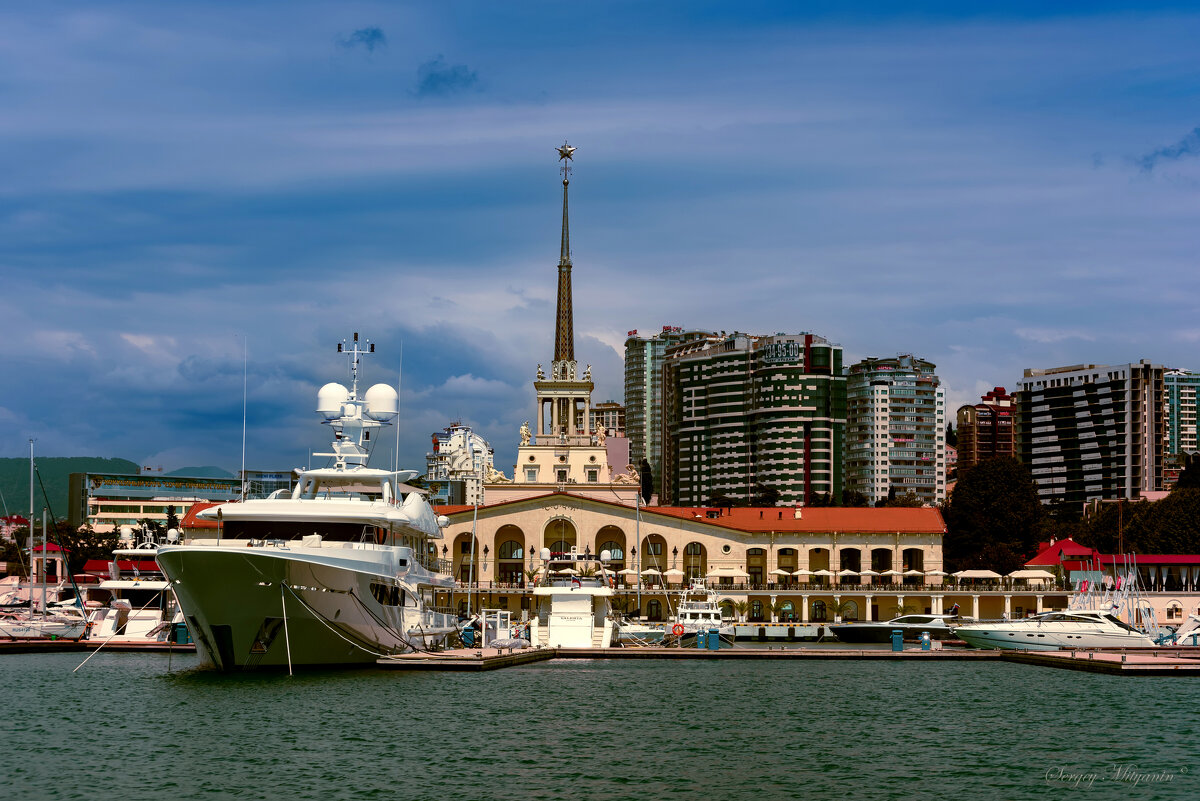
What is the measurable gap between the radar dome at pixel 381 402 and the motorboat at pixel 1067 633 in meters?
32.1

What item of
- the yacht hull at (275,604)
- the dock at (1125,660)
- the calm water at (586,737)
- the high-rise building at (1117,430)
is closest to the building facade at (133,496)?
the yacht hull at (275,604)

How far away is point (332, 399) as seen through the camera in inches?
2227

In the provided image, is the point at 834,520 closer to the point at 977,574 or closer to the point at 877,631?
the point at 977,574

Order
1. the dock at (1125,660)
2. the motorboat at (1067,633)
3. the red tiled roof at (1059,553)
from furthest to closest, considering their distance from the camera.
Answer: the red tiled roof at (1059,553)
the motorboat at (1067,633)
the dock at (1125,660)

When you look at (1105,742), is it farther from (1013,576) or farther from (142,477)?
(142,477)

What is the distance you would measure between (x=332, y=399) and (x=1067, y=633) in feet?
119

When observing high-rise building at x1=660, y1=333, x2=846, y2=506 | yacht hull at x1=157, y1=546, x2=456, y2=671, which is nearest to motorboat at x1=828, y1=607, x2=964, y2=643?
yacht hull at x1=157, y1=546, x2=456, y2=671

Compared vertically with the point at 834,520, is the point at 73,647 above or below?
below

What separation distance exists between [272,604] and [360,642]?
16.8 ft

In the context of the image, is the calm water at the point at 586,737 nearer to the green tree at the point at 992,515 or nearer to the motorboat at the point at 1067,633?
the motorboat at the point at 1067,633

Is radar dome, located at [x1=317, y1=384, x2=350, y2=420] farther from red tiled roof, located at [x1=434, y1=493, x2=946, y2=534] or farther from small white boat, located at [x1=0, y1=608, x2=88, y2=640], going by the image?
red tiled roof, located at [x1=434, y1=493, x2=946, y2=534]

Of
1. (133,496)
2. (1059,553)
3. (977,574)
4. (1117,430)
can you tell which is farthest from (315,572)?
(1117,430)

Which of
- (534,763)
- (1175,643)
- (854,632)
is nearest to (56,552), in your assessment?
(854,632)

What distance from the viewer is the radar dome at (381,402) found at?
57.2 metres
